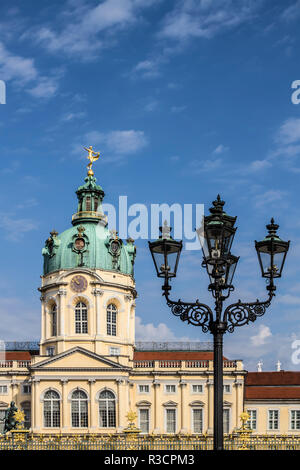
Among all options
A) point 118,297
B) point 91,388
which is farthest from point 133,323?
point 91,388

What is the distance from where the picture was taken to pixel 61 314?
72.1 m

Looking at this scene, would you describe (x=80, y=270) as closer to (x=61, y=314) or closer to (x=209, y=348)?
(x=61, y=314)

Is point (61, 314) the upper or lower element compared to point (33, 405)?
upper

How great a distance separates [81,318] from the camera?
7238 cm

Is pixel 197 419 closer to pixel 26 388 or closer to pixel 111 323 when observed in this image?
pixel 111 323

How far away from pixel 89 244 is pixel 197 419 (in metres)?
18.7

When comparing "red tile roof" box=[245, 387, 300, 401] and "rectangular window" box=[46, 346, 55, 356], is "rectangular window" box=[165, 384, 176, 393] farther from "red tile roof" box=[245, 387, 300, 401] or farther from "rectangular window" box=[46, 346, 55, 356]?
"rectangular window" box=[46, 346, 55, 356]

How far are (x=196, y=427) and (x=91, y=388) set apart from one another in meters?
10.3

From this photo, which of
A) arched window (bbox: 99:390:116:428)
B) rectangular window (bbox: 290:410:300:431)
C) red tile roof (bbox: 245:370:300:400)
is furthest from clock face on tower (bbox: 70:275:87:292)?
rectangular window (bbox: 290:410:300:431)

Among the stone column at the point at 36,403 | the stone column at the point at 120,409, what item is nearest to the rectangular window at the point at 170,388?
the stone column at the point at 120,409

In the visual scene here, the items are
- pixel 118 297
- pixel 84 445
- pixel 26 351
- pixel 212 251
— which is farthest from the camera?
pixel 26 351

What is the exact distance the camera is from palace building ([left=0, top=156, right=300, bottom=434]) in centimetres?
6875

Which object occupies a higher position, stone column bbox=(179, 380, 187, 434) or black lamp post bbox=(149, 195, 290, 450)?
black lamp post bbox=(149, 195, 290, 450)

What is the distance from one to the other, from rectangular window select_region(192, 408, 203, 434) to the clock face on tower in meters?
15.0
